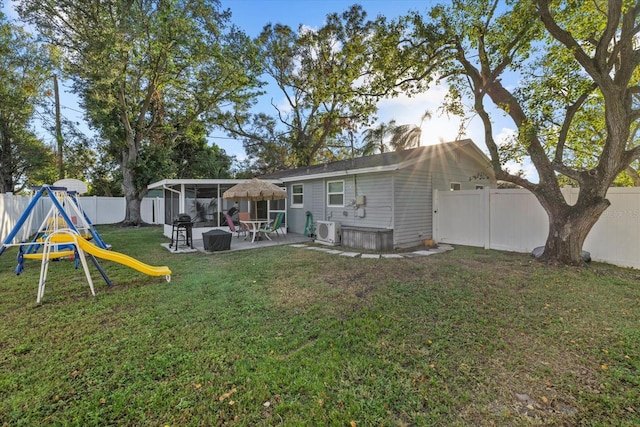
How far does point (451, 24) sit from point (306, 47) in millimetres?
13542

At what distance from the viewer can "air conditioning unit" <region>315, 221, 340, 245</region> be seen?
30.0ft

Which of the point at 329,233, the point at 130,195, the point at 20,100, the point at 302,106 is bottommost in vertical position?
the point at 329,233

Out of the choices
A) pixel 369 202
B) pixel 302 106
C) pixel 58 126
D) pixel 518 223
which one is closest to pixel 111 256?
pixel 369 202

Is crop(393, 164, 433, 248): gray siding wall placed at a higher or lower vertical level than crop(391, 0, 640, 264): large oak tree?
lower

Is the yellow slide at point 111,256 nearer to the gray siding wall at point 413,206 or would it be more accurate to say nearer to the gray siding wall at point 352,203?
the gray siding wall at point 352,203

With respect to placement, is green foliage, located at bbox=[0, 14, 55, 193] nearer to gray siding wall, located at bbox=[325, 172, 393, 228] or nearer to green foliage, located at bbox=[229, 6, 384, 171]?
green foliage, located at bbox=[229, 6, 384, 171]

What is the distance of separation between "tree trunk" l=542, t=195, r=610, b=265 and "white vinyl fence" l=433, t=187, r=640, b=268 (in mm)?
781

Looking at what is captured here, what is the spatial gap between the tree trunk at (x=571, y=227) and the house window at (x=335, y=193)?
5.70 metres

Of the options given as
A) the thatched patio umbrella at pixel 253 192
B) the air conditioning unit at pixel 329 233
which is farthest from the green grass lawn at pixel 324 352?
the thatched patio umbrella at pixel 253 192

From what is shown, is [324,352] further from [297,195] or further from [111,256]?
[297,195]

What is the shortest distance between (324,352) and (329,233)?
654 cm

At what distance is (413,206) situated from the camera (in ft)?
29.0

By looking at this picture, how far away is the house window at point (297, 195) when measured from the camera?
1175 cm

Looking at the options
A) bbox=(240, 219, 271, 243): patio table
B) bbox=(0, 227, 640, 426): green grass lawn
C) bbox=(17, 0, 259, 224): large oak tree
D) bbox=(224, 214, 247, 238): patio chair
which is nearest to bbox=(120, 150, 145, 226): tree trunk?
bbox=(17, 0, 259, 224): large oak tree
